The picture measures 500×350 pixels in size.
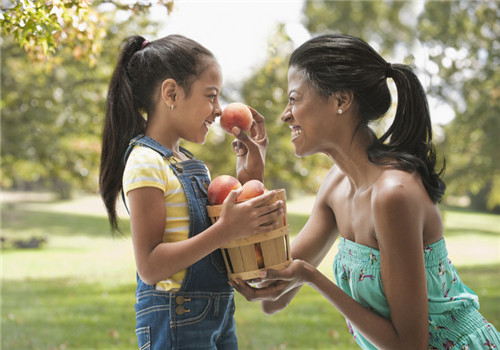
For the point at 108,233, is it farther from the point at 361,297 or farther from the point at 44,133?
the point at 361,297

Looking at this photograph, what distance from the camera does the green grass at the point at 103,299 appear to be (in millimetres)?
6844

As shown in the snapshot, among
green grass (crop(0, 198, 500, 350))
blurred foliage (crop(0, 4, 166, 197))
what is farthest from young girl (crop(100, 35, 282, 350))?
blurred foliage (crop(0, 4, 166, 197))

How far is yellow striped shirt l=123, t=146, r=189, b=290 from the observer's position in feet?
6.37

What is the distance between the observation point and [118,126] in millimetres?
2266

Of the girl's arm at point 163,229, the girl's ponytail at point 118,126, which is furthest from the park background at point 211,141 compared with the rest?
the girl's arm at point 163,229

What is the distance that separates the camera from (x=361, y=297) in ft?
7.38

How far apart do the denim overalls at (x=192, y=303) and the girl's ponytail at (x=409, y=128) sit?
745 millimetres

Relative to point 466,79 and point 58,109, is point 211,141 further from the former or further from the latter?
point 466,79

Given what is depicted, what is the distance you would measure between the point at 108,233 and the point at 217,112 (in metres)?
15.2

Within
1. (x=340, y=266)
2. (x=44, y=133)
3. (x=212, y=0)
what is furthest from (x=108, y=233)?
(x=340, y=266)

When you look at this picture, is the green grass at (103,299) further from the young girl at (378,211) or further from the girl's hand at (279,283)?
the girl's hand at (279,283)

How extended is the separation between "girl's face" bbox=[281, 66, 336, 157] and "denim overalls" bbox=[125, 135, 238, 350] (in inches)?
17.5

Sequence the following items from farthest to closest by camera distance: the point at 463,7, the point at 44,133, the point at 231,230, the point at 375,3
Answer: the point at 375,3 → the point at 463,7 → the point at 44,133 → the point at 231,230

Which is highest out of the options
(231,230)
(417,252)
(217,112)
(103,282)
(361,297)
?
(217,112)
